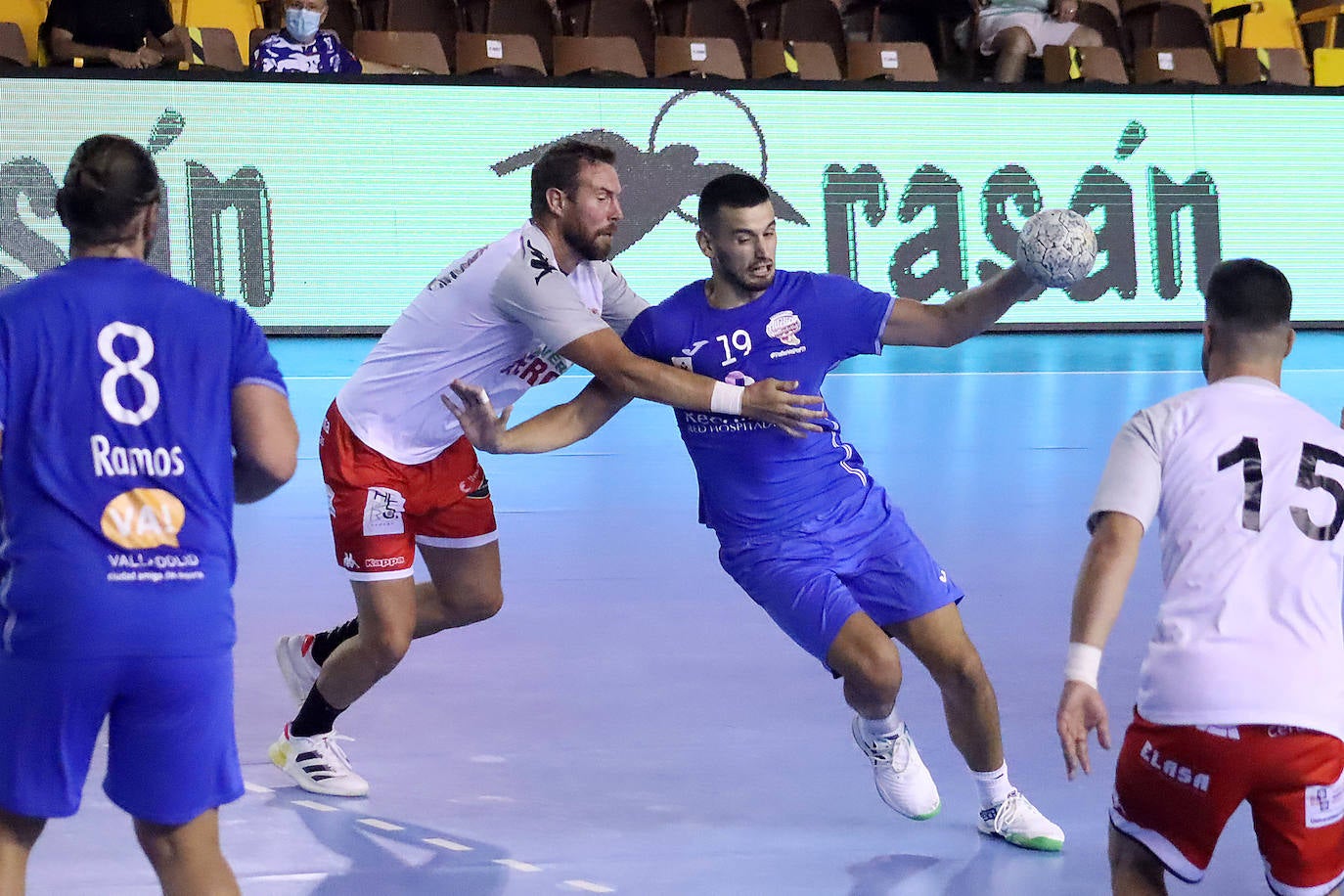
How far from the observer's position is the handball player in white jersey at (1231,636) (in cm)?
298

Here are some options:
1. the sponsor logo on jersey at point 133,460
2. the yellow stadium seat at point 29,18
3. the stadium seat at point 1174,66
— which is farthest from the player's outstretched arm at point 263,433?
the stadium seat at point 1174,66

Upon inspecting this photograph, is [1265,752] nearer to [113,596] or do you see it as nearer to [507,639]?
[113,596]

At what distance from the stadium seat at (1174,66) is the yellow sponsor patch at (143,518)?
14845 millimetres

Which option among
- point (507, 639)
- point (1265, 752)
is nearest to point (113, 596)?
point (1265, 752)

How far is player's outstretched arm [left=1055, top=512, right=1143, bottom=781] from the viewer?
2.99m

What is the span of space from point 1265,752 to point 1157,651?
26cm

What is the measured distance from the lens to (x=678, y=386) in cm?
461

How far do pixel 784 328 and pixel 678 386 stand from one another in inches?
15.0

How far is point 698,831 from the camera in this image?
4.52 meters

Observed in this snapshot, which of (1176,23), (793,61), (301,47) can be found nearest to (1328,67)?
(1176,23)

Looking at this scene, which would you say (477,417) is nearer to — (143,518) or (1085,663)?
(143,518)

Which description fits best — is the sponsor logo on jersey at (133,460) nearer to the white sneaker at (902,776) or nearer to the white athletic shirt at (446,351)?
the white athletic shirt at (446,351)

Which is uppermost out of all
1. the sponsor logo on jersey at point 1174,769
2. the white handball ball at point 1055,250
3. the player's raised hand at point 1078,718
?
the white handball ball at point 1055,250

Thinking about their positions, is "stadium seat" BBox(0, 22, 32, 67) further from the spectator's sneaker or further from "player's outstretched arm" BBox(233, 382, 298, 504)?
"player's outstretched arm" BBox(233, 382, 298, 504)
